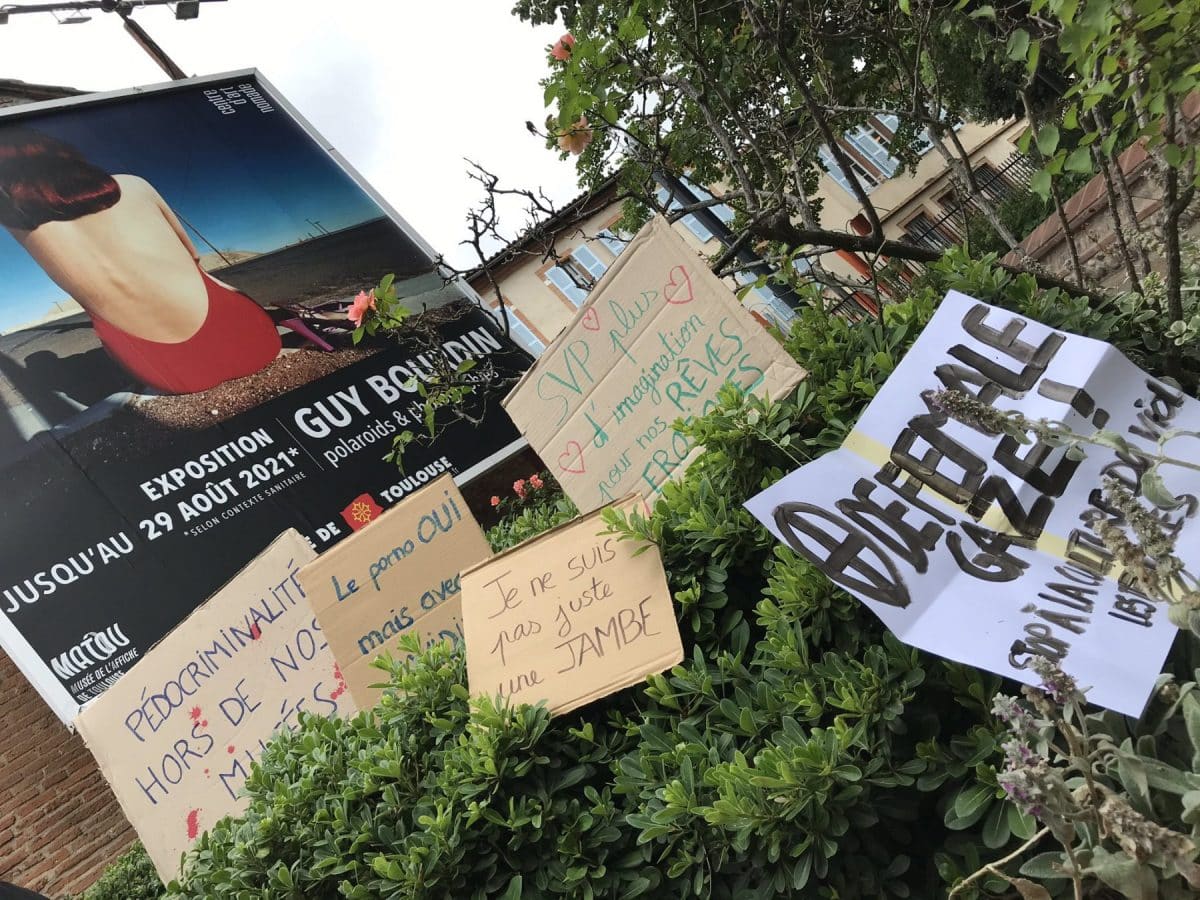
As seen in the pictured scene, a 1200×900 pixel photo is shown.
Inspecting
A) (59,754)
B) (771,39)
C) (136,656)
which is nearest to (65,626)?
(136,656)

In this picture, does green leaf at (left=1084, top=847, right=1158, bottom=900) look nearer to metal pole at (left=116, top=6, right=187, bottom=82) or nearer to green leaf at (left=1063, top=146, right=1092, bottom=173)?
green leaf at (left=1063, top=146, right=1092, bottom=173)

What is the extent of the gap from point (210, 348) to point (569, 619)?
259 inches

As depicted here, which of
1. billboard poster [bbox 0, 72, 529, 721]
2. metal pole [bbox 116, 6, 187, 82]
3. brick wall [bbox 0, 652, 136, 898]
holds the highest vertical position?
metal pole [bbox 116, 6, 187, 82]

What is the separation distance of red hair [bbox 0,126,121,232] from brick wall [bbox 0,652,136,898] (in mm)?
3909

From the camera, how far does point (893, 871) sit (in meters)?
1.36

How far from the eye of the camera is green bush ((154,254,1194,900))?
1.33 meters

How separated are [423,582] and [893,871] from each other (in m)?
1.64

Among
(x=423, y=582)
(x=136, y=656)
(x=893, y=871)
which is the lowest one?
(x=893, y=871)

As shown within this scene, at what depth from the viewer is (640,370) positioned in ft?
7.34

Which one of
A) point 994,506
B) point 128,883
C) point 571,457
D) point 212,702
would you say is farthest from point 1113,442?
point 128,883

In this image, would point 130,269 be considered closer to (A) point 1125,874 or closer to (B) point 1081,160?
(B) point 1081,160

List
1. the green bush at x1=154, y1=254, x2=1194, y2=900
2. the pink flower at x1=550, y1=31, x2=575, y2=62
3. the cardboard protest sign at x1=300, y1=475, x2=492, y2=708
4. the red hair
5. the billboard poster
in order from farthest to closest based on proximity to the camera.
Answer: the red hair < the billboard poster < the pink flower at x1=550, y1=31, x2=575, y2=62 < the cardboard protest sign at x1=300, y1=475, x2=492, y2=708 < the green bush at x1=154, y1=254, x2=1194, y2=900

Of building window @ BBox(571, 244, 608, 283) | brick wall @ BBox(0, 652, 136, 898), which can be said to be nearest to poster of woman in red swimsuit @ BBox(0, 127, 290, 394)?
Answer: brick wall @ BBox(0, 652, 136, 898)

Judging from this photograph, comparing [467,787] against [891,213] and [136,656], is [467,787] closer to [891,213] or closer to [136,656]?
[136,656]
